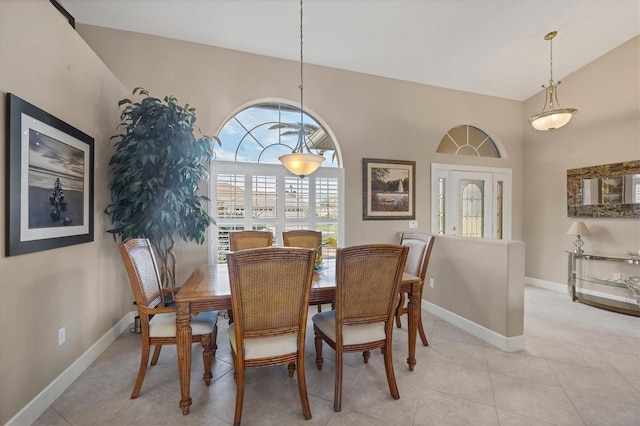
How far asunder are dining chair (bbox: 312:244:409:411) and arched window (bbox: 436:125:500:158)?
330 cm

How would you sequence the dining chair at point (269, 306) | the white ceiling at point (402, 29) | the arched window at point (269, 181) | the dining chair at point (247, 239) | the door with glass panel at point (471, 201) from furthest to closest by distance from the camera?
1. the door with glass panel at point (471, 201)
2. the arched window at point (269, 181)
3. the dining chair at point (247, 239)
4. the white ceiling at point (402, 29)
5. the dining chair at point (269, 306)

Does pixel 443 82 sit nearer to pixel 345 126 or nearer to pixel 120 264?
pixel 345 126

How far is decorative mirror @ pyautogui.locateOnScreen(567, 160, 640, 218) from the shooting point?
3.77 metres

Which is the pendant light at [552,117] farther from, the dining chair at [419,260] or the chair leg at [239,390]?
the chair leg at [239,390]

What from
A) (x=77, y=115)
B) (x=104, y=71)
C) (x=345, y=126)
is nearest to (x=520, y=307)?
(x=345, y=126)

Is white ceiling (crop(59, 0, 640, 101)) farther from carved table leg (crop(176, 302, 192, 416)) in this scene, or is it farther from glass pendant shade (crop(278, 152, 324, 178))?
carved table leg (crop(176, 302, 192, 416))

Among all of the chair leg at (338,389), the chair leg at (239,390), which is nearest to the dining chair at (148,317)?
the chair leg at (239,390)

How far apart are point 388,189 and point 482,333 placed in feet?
6.99

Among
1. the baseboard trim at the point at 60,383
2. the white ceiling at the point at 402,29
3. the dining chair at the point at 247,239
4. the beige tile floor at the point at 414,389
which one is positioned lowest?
the beige tile floor at the point at 414,389

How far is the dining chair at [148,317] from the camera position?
73.7 inches

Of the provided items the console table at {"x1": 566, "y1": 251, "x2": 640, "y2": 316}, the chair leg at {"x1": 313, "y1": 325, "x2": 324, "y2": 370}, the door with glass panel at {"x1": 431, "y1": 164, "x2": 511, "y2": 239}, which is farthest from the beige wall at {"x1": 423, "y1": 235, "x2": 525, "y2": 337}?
the console table at {"x1": 566, "y1": 251, "x2": 640, "y2": 316}

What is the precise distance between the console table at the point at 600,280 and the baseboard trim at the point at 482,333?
7.33 ft

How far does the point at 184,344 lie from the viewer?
1.75 metres

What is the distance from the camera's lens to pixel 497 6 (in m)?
3.03
